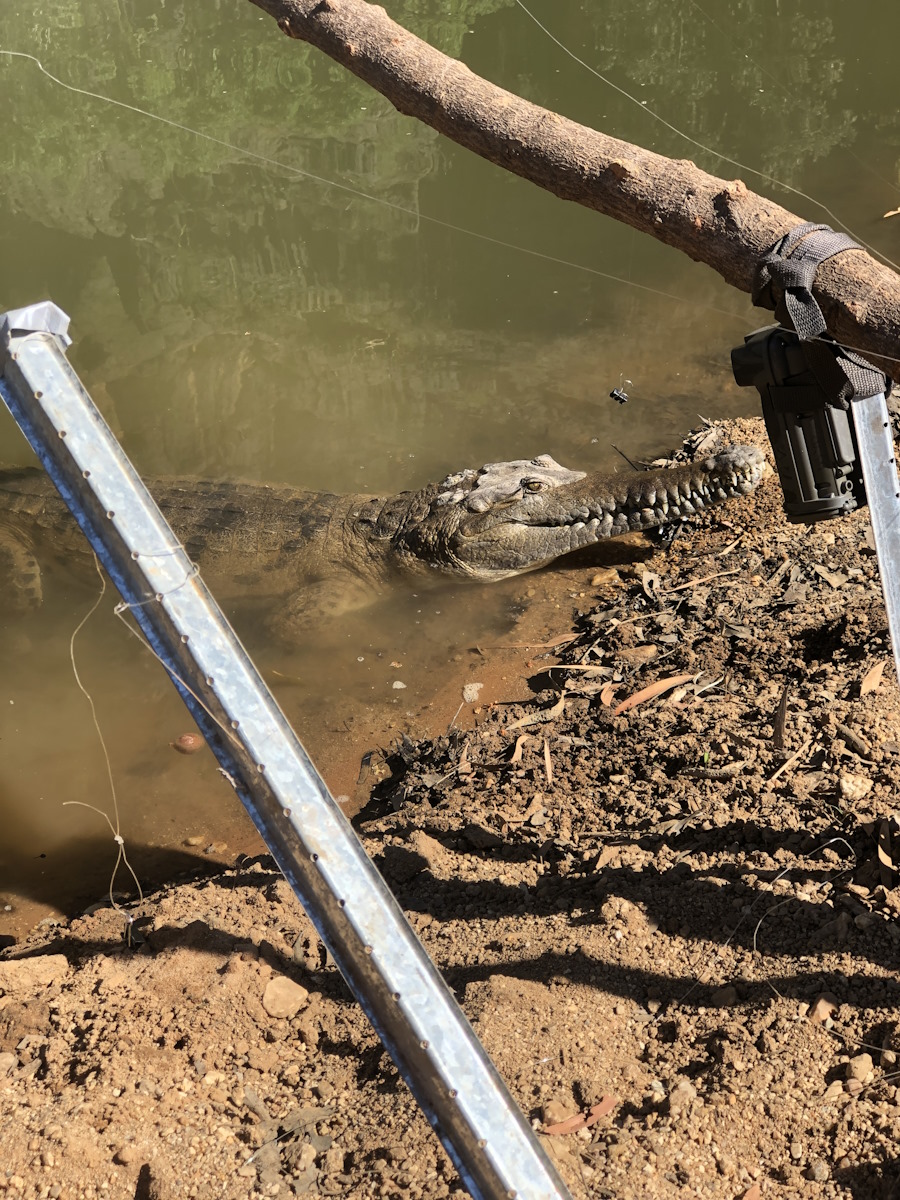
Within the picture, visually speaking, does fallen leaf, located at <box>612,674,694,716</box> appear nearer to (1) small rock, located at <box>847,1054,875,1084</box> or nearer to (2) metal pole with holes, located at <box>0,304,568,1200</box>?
(1) small rock, located at <box>847,1054,875,1084</box>

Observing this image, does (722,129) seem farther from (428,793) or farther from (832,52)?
(428,793)

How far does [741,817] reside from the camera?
118 inches

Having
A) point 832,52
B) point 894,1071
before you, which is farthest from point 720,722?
point 832,52

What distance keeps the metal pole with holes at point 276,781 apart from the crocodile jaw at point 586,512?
4.46m

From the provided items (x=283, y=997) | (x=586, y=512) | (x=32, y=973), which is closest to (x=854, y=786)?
(x=283, y=997)

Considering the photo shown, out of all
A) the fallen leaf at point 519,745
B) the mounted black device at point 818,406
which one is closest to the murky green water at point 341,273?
the fallen leaf at point 519,745

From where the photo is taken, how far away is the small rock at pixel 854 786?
2.87 metres

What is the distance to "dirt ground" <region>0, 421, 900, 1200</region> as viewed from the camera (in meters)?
2.02

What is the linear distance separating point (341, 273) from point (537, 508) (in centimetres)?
455

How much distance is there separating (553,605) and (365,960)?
4.30 m

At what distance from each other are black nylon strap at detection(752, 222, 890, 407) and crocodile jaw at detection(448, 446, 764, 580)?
3346 millimetres

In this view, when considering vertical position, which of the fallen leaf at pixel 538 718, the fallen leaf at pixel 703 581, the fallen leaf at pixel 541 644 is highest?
the fallen leaf at pixel 703 581

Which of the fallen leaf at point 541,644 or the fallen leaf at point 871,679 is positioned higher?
the fallen leaf at point 871,679

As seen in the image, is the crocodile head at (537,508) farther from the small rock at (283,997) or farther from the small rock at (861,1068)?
the small rock at (861,1068)
